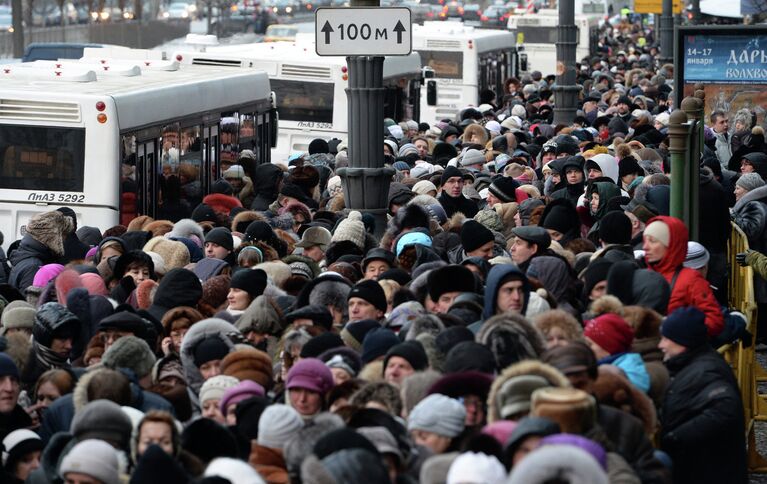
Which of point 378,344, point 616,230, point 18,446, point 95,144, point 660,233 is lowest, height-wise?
point 18,446

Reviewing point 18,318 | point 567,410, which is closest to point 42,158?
point 18,318

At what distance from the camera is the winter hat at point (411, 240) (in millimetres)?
11078

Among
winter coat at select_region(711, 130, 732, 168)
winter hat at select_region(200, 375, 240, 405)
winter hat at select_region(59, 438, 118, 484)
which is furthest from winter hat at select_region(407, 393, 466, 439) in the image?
winter coat at select_region(711, 130, 732, 168)

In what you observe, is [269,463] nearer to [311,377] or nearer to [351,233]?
[311,377]

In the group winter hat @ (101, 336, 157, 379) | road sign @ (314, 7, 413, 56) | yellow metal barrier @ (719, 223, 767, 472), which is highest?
road sign @ (314, 7, 413, 56)

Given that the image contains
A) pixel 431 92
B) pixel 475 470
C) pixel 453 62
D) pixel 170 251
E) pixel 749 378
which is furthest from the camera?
pixel 453 62

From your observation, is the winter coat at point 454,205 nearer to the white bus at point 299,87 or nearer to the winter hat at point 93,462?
the winter hat at point 93,462

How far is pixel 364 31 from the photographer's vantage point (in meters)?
12.0

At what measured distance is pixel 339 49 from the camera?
1202 centimetres

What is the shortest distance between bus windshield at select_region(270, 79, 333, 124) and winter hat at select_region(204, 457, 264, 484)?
1815 centimetres

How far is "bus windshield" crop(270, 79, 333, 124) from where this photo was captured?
957 inches

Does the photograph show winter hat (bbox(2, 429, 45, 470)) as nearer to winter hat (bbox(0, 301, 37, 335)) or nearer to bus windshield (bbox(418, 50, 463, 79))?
winter hat (bbox(0, 301, 37, 335))

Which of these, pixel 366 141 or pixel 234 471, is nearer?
pixel 234 471

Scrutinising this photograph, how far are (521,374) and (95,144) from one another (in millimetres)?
9057
